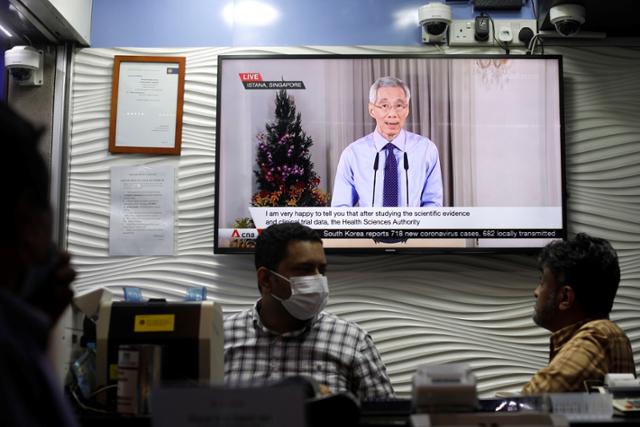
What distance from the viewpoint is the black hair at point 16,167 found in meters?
0.87

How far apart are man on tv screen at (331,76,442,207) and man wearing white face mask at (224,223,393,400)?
0.71m

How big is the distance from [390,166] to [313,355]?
110cm

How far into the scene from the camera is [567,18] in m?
3.34

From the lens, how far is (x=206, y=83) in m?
3.55

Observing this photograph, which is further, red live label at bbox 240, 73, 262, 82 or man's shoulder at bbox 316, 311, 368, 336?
red live label at bbox 240, 73, 262, 82

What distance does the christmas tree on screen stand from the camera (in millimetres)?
3373

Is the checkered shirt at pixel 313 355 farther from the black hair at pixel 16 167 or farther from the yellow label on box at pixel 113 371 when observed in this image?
the black hair at pixel 16 167

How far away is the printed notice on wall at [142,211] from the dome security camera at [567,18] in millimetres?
1863

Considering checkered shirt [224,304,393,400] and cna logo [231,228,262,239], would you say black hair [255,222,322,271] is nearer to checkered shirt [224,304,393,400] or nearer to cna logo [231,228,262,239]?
checkered shirt [224,304,393,400]

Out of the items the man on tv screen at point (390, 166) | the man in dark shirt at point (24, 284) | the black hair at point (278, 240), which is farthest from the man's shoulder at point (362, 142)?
the man in dark shirt at point (24, 284)

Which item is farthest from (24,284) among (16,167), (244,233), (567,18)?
(567,18)

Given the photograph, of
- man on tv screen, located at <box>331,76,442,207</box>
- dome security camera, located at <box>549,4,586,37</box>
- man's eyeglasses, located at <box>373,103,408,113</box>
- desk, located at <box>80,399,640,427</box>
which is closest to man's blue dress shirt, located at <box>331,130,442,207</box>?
man on tv screen, located at <box>331,76,442,207</box>

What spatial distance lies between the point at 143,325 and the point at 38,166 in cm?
121

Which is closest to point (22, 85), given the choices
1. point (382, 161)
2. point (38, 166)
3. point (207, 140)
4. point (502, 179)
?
point (207, 140)
